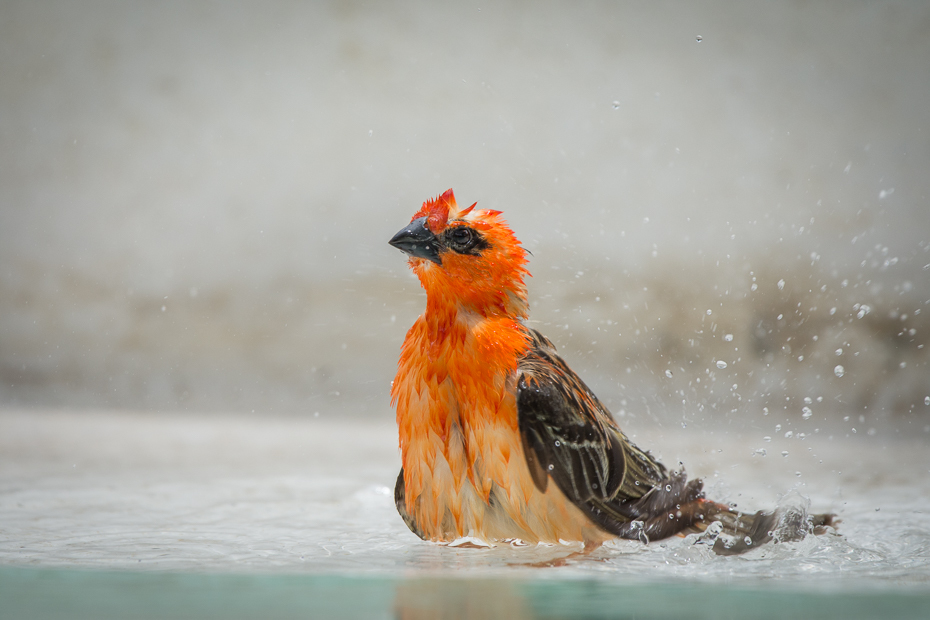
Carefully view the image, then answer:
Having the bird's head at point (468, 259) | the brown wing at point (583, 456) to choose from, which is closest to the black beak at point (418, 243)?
the bird's head at point (468, 259)

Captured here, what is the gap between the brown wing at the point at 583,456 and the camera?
2.73 metres

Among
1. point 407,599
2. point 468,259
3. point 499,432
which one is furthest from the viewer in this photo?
point 468,259

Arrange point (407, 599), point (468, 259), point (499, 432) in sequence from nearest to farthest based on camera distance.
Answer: point (407, 599), point (499, 432), point (468, 259)

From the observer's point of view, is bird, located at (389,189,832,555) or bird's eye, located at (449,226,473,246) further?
bird's eye, located at (449,226,473,246)

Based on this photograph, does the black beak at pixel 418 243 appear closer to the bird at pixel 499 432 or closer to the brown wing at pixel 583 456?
the bird at pixel 499 432

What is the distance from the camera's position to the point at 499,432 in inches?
108

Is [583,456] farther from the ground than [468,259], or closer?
closer

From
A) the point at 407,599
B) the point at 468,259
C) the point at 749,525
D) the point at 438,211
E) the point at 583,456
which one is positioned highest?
the point at 438,211

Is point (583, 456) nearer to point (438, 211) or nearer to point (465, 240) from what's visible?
point (465, 240)

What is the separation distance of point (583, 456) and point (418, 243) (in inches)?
35.2

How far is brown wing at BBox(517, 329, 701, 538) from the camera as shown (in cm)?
273

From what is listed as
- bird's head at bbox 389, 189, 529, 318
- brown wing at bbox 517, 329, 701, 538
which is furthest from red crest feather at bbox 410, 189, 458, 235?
brown wing at bbox 517, 329, 701, 538

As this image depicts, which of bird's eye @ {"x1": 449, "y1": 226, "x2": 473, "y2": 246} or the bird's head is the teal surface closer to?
the bird's head

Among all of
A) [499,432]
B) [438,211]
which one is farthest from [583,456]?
[438,211]
